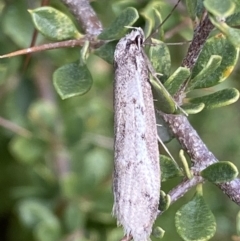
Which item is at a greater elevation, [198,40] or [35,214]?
[198,40]

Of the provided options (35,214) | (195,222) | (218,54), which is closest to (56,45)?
(218,54)

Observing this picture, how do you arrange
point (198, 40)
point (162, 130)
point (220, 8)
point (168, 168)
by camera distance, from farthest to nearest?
point (162, 130) → point (168, 168) → point (198, 40) → point (220, 8)

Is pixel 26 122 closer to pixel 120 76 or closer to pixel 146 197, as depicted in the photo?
pixel 120 76

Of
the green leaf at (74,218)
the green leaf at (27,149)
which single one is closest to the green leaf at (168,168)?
the green leaf at (74,218)

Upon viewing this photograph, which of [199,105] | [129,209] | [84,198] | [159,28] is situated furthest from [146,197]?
[84,198]

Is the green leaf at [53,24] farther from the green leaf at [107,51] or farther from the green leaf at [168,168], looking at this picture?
the green leaf at [168,168]

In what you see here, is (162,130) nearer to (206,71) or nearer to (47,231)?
(206,71)
